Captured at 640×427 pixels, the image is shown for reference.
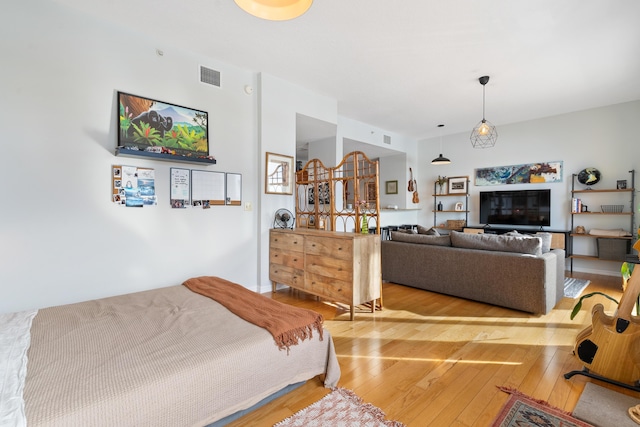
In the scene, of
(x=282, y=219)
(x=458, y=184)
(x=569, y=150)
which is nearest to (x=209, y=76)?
(x=282, y=219)

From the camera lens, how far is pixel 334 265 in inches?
124

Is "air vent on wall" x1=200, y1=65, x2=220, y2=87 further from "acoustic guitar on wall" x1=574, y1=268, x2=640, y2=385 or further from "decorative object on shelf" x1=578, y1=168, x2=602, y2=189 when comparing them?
"decorative object on shelf" x1=578, y1=168, x2=602, y2=189

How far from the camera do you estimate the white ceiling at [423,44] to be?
257 cm

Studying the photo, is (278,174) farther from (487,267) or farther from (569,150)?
(569,150)

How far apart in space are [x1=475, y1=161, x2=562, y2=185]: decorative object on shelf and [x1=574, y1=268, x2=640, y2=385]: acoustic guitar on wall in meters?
4.45

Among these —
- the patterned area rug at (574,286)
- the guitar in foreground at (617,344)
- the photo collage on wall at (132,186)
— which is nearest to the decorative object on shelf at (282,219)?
the photo collage on wall at (132,186)

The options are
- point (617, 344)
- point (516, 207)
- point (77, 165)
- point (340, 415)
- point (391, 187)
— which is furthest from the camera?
point (391, 187)

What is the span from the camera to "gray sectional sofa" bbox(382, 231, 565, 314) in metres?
3.11

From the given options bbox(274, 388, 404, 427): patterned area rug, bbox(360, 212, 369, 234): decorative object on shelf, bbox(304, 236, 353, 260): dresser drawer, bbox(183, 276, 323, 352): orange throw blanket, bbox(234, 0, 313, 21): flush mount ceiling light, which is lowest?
bbox(274, 388, 404, 427): patterned area rug

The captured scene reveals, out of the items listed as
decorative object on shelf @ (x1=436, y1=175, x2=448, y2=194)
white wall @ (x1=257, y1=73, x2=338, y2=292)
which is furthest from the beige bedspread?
decorative object on shelf @ (x1=436, y1=175, x2=448, y2=194)

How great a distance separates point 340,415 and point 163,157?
8.60 feet

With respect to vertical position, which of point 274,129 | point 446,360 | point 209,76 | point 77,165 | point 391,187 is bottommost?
point 446,360

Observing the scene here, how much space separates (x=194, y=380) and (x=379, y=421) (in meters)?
0.98

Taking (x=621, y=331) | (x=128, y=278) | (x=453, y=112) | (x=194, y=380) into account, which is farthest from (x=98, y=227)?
(x=453, y=112)
